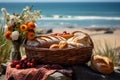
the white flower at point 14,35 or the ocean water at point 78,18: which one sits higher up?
the white flower at point 14,35

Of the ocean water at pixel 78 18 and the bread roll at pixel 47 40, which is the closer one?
the bread roll at pixel 47 40

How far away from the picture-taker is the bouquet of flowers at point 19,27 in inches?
196

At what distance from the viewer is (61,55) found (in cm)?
473

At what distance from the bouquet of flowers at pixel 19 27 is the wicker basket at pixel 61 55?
26cm

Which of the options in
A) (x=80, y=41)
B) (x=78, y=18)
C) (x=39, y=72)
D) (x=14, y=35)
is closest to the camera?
(x=39, y=72)

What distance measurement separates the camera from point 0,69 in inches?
243

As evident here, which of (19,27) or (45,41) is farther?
(19,27)

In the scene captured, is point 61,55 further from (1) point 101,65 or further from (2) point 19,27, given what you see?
(2) point 19,27

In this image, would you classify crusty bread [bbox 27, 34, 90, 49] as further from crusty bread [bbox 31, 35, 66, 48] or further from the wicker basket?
the wicker basket

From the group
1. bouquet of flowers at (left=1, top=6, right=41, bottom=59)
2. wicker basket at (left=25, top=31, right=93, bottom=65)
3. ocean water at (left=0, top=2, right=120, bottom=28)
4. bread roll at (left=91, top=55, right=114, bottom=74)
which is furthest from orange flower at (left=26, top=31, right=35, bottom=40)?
ocean water at (left=0, top=2, right=120, bottom=28)

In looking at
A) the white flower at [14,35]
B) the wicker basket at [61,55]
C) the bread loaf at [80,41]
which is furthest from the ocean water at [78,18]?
the wicker basket at [61,55]

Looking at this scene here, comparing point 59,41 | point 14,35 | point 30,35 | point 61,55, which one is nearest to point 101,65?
point 61,55

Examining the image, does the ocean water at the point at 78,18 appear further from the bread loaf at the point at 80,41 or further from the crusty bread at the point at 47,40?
the bread loaf at the point at 80,41

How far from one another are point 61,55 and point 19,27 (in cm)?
82
